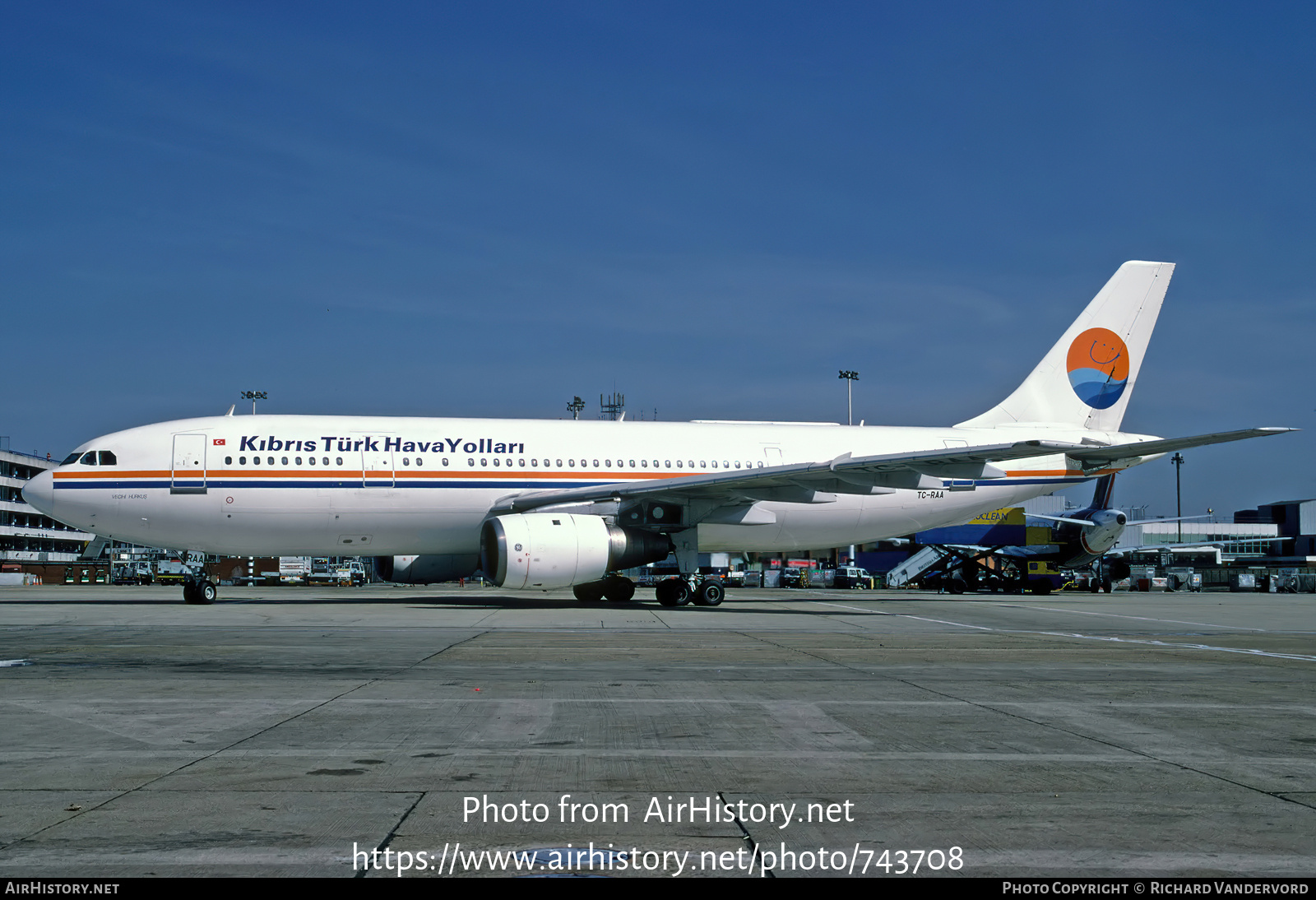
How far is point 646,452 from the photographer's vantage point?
25.7 metres

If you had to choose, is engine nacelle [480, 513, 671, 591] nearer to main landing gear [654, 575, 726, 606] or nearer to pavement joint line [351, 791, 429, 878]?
main landing gear [654, 575, 726, 606]

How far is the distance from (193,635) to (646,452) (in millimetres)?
12753

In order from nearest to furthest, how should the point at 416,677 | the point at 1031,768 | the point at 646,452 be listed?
the point at 1031,768, the point at 416,677, the point at 646,452

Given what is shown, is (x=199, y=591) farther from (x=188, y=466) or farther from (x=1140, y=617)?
(x=1140, y=617)

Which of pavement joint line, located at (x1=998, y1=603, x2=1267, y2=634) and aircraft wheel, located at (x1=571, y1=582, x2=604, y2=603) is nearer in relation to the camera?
pavement joint line, located at (x1=998, y1=603, x2=1267, y2=634)

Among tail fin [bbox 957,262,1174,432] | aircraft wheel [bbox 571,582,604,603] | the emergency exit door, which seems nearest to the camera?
the emergency exit door

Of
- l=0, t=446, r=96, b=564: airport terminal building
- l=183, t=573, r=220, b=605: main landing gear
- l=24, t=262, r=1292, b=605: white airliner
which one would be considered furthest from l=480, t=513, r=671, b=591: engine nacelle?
l=0, t=446, r=96, b=564: airport terminal building

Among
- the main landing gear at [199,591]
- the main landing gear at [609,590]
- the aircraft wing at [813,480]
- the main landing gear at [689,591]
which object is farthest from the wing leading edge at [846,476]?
the main landing gear at [199,591]

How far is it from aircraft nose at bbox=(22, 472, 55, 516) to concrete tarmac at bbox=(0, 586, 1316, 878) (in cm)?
1020

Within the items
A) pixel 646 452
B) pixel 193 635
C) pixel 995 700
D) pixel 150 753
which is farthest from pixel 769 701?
pixel 646 452

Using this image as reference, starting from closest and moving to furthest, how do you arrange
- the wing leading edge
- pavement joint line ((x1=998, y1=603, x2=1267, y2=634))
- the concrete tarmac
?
the concrete tarmac < pavement joint line ((x1=998, y1=603, x2=1267, y2=634)) < the wing leading edge

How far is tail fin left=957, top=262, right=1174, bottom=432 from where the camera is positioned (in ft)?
95.8

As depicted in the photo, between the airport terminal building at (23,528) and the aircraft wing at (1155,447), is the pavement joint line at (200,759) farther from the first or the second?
the airport terminal building at (23,528)
